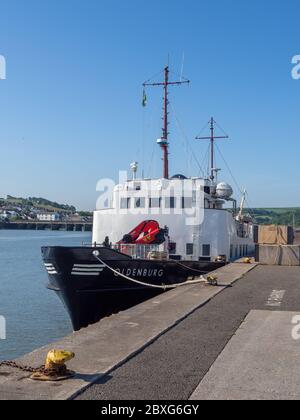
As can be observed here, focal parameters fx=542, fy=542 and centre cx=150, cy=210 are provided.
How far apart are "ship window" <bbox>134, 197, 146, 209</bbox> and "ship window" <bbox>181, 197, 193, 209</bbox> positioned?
5.09ft

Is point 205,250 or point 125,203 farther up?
point 125,203

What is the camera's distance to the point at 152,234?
783 inches

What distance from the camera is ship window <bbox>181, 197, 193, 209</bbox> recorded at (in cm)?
2123

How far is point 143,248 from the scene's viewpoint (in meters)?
19.2

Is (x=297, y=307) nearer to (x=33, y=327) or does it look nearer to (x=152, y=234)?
(x=152, y=234)

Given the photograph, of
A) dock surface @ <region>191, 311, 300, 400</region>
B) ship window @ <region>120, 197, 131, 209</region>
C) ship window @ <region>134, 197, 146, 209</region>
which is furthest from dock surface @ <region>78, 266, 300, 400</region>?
ship window @ <region>120, 197, 131, 209</region>

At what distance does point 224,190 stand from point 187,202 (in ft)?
21.4

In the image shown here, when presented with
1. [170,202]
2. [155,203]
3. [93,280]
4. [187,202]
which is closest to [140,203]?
[155,203]

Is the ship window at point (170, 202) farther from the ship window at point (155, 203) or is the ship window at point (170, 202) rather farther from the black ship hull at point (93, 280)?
the black ship hull at point (93, 280)

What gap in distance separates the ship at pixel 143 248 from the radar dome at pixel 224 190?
7.45ft

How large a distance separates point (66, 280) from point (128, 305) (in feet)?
7.62

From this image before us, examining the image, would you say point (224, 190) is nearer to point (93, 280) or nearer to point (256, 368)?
point (93, 280)

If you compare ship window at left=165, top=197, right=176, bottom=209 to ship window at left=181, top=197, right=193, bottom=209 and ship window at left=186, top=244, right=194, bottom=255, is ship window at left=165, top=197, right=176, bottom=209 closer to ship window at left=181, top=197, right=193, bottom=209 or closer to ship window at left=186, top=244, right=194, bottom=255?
ship window at left=181, top=197, right=193, bottom=209
